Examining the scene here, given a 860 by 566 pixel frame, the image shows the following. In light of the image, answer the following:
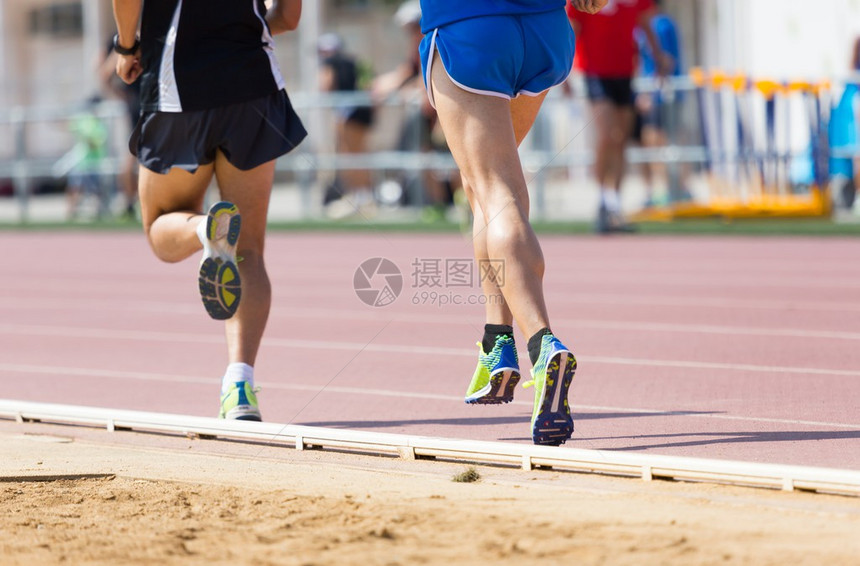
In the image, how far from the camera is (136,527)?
9.84ft

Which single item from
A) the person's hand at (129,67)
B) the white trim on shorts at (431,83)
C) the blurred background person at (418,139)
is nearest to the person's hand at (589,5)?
the white trim on shorts at (431,83)

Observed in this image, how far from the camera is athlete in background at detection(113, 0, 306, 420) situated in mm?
4371

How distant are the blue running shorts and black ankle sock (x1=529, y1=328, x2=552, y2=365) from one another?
689 millimetres

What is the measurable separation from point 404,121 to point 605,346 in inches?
370

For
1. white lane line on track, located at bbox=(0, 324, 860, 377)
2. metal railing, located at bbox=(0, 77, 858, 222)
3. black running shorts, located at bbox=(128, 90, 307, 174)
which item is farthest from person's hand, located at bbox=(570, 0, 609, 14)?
metal railing, located at bbox=(0, 77, 858, 222)

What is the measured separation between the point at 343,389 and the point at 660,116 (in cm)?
912

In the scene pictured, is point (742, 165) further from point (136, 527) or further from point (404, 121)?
point (136, 527)

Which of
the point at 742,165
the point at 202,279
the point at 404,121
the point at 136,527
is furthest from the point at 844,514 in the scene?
the point at 404,121

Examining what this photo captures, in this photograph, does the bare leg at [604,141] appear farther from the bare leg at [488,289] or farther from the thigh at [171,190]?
the bare leg at [488,289]

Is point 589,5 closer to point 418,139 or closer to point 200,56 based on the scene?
point 200,56

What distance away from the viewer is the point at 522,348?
5.79 meters

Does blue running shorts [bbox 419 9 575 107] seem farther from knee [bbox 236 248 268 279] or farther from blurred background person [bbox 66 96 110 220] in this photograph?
blurred background person [bbox 66 96 110 220]

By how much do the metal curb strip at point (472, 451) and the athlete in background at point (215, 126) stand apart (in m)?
0.25

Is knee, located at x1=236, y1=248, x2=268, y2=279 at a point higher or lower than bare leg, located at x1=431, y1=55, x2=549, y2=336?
lower
